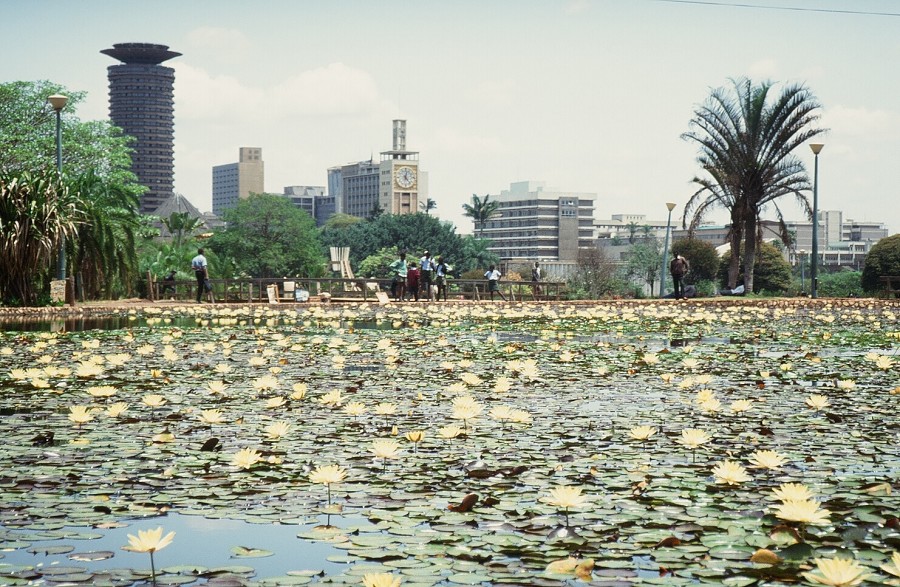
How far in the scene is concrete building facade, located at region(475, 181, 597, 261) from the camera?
177250 mm

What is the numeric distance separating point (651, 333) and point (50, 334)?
7824 mm

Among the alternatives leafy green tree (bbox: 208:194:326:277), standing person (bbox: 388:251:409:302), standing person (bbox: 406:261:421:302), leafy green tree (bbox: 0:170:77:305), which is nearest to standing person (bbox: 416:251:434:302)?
standing person (bbox: 406:261:421:302)

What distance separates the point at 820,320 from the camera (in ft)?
58.0

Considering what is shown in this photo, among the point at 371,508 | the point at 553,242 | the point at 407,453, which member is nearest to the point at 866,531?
the point at 371,508

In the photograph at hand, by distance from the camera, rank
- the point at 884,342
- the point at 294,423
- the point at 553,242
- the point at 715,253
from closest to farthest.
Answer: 1. the point at 294,423
2. the point at 884,342
3. the point at 715,253
4. the point at 553,242

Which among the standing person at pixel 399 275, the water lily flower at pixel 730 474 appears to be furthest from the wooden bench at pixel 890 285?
the water lily flower at pixel 730 474

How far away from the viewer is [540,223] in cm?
17725

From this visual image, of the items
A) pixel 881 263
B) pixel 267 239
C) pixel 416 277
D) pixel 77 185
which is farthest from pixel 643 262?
pixel 77 185

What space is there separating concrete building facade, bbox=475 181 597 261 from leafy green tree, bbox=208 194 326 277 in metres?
101

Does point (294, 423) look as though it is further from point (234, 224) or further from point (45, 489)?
point (234, 224)

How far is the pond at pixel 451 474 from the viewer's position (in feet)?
9.41

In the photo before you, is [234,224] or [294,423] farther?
[234,224]

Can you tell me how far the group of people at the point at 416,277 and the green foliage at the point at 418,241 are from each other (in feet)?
194

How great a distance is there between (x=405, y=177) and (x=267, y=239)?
113 m
